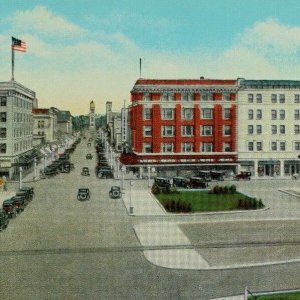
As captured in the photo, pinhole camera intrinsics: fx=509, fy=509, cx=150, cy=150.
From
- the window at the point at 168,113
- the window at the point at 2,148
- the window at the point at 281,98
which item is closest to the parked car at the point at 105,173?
the window at the point at 168,113

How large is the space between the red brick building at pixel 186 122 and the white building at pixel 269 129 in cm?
139

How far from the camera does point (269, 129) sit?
70000mm

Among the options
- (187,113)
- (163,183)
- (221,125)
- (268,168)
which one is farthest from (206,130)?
(163,183)

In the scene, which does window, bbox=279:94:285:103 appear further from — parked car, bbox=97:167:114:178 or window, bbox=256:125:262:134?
parked car, bbox=97:167:114:178

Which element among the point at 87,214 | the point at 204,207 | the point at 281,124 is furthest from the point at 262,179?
the point at 87,214

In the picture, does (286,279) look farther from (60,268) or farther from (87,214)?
(87,214)

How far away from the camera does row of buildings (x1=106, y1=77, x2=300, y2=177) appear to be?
2734 inches

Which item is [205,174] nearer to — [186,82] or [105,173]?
[186,82]

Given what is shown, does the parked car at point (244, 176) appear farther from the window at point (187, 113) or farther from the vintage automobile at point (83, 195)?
the vintage automobile at point (83, 195)

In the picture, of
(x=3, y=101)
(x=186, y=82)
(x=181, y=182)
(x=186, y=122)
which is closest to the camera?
(x=181, y=182)

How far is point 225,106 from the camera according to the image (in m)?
70.3

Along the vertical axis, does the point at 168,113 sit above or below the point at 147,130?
above

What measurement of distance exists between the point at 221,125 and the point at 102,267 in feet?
160

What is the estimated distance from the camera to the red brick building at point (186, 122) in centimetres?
6931
